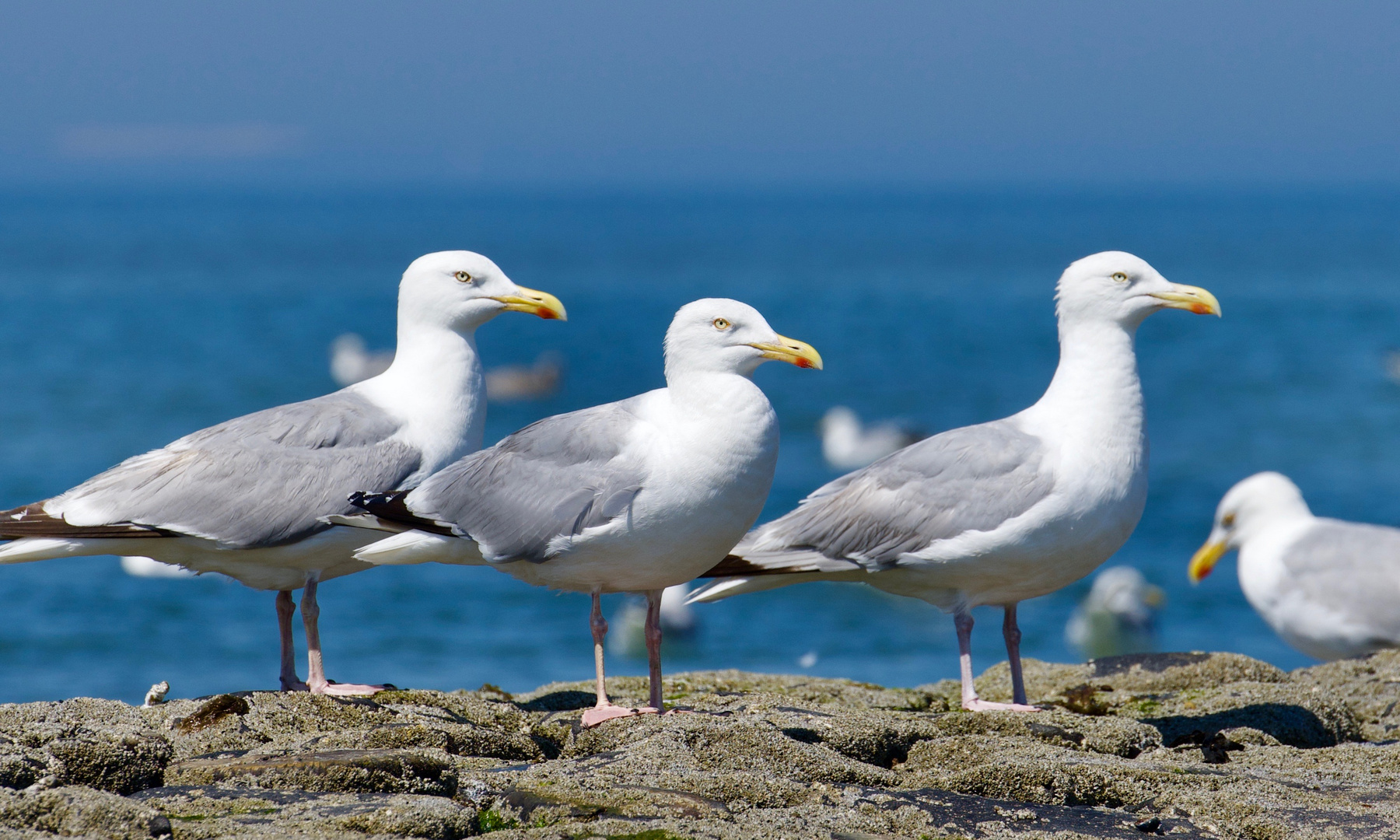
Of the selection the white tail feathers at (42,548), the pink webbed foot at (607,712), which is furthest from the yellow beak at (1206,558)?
the white tail feathers at (42,548)

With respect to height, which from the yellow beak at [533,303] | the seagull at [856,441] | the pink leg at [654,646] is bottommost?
the pink leg at [654,646]

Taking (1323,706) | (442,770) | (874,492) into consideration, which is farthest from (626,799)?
(1323,706)

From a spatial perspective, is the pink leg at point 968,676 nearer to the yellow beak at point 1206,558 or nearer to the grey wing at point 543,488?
the grey wing at point 543,488

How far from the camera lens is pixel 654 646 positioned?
6.14m

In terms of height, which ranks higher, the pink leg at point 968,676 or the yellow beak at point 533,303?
the yellow beak at point 533,303

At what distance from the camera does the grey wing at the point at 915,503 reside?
672 cm

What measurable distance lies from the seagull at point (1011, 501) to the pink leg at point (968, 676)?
0.4 inches

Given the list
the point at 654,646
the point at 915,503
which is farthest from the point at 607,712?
the point at 915,503

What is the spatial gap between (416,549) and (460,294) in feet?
5.30

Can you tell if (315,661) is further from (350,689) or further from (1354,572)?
(1354,572)

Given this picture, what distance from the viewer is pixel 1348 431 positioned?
2600cm

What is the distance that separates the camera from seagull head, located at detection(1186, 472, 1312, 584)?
11.3 metres

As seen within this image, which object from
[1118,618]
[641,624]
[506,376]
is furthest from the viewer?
[506,376]

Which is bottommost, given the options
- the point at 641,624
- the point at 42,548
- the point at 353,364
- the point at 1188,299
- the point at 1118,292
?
the point at 42,548
